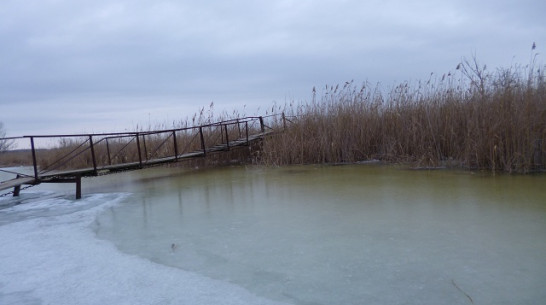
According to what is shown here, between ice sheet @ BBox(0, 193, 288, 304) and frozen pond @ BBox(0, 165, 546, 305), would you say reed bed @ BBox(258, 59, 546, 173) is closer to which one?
frozen pond @ BBox(0, 165, 546, 305)

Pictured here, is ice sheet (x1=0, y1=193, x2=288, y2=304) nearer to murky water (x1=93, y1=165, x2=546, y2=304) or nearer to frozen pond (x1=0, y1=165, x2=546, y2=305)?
frozen pond (x1=0, y1=165, x2=546, y2=305)

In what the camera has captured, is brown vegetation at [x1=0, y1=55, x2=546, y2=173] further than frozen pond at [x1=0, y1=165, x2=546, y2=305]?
Yes

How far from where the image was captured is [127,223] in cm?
333

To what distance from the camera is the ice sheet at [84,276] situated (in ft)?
5.86

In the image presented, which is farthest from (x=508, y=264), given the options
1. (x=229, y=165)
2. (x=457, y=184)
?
(x=229, y=165)

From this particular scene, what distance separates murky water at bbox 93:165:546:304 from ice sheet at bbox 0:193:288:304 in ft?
0.37

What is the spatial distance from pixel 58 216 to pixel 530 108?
5966mm

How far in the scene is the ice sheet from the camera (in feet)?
5.86

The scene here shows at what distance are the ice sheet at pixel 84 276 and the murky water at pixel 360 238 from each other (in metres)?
0.11

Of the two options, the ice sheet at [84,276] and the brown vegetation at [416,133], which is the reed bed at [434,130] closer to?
the brown vegetation at [416,133]

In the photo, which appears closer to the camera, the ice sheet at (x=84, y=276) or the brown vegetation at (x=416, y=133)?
the ice sheet at (x=84, y=276)

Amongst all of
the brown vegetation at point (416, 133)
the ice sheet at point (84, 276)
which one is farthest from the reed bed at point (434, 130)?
the ice sheet at point (84, 276)

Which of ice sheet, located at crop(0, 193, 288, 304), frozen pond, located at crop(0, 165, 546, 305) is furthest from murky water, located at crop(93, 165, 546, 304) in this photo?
ice sheet, located at crop(0, 193, 288, 304)

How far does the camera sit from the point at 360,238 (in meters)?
2.52
